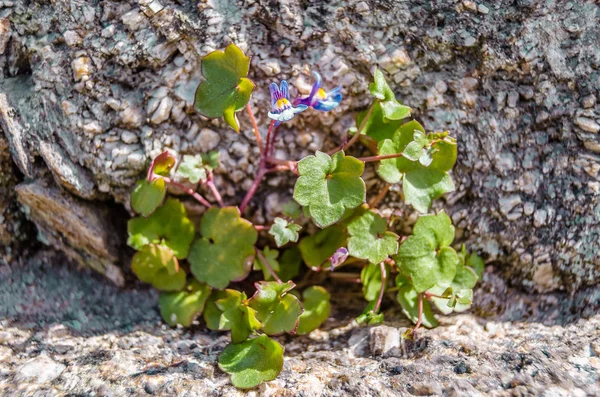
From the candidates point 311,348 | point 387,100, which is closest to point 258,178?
point 387,100

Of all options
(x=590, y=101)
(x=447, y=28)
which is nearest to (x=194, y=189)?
(x=447, y=28)

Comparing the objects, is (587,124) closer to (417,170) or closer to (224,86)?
(417,170)

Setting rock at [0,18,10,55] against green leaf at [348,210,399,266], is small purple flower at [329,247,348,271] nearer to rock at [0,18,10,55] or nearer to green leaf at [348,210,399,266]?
green leaf at [348,210,399,266]

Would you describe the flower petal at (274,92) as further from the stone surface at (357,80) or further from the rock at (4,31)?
the rock at (4,31)

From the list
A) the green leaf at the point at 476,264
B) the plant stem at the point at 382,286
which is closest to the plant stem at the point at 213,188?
the plant stem at the point at 382,286

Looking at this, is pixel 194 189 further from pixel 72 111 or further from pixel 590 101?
pixel 590 101

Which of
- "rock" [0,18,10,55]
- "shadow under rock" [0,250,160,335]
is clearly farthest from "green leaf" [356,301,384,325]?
"rock" [0,18,10,55]

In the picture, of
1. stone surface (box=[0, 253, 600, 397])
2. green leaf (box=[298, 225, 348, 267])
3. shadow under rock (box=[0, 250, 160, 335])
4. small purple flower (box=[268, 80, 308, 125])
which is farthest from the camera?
green leaf (box=[298, 225, 348, 267])
